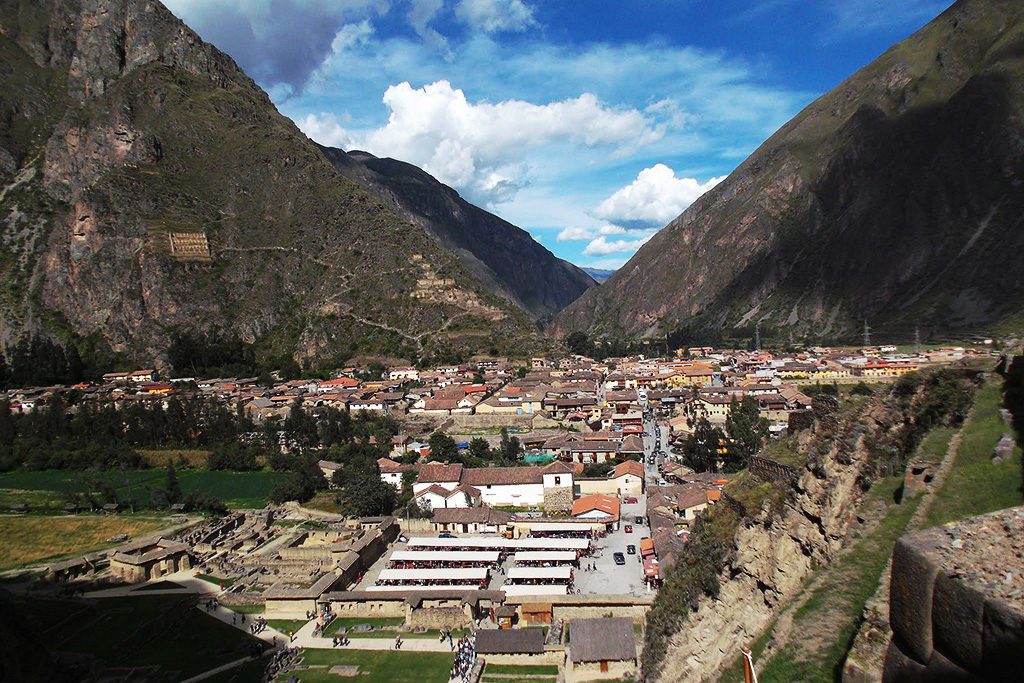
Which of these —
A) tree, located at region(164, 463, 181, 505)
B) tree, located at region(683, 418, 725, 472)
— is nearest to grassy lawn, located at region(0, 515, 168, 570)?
tree, located at region(164, 463, 181, 505)

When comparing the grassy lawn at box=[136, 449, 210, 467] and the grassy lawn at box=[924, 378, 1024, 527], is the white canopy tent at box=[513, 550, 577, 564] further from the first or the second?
the grassy lawn at box=[136, 449, 210, 467]

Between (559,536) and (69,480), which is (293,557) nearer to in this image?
(559,536)

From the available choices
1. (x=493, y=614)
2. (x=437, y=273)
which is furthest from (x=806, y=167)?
(x=493, y=614)

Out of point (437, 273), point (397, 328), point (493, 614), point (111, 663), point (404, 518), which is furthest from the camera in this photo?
point (437, 273)

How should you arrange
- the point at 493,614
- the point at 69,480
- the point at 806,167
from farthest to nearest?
the point at 806,167 < the point at 69,480 < the point at 493,614

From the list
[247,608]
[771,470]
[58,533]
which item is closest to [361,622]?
[247,608]

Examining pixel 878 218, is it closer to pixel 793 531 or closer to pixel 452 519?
pixel 452 519

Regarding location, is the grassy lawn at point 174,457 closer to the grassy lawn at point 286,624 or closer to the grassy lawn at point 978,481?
the grassy lawn at point 286,624
